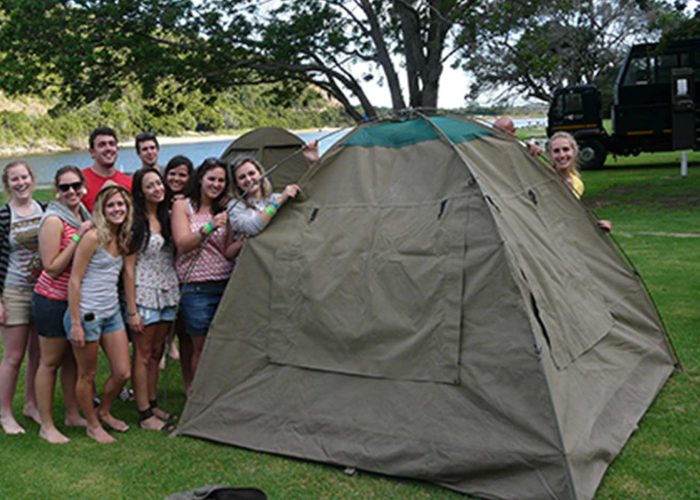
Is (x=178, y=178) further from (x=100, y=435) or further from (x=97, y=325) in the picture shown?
(x=100, y=435)

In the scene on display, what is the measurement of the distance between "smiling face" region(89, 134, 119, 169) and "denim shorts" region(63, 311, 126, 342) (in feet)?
3.40

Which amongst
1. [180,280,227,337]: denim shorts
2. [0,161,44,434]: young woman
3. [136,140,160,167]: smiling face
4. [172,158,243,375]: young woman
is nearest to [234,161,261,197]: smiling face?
[172,158,243,375]: young woman

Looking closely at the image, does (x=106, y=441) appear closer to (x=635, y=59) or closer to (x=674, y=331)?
(x=674, y=331)

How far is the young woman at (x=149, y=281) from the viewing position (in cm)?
427

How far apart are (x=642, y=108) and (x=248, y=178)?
17493mm

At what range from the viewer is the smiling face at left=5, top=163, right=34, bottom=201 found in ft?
13.9

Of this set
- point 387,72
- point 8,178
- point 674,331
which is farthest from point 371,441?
point 387,72

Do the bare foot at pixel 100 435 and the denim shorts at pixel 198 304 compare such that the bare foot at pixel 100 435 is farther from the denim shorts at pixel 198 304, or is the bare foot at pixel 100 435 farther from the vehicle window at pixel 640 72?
the vehicle window at pixel 640 72

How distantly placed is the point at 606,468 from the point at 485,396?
0.72 metres

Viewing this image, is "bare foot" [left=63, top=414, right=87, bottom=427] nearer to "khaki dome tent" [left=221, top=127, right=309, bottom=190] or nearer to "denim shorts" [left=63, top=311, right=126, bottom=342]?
"denim shorts" [left=63, top=311, right=126, bottom=342]

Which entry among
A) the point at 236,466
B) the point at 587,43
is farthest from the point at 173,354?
the point at 587,43

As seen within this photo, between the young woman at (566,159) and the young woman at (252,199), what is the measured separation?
1970mm

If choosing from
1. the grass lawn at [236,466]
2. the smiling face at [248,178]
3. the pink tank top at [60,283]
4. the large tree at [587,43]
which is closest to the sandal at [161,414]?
the grass lawn at [236,466]

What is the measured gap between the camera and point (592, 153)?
21.4 metres
